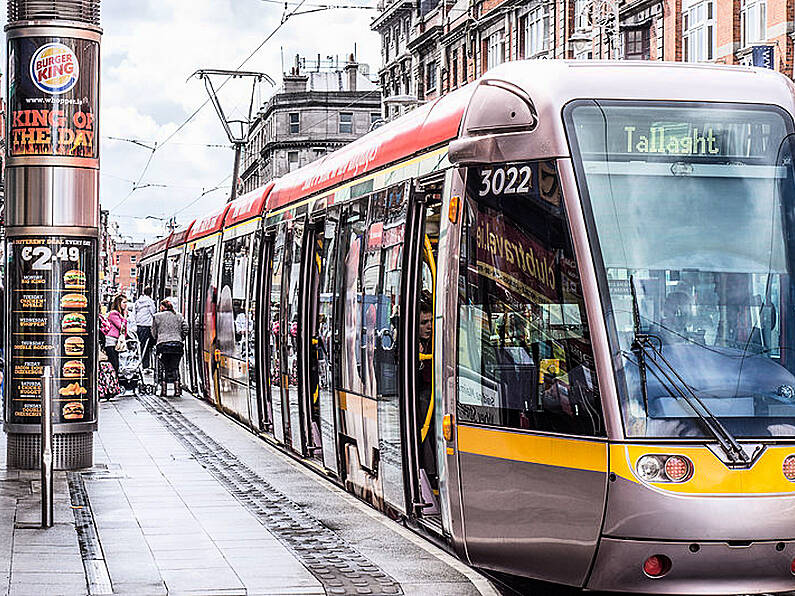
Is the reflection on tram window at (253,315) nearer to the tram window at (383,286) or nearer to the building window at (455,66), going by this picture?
the tram window at (383,286)

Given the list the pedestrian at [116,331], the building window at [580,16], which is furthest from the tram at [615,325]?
the building window at [580,16]

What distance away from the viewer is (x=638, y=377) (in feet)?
24.8

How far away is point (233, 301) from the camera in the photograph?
2048 cm

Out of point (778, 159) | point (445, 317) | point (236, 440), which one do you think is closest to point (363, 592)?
point (445, 317)

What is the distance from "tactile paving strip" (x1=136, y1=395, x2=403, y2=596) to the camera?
9.15 m

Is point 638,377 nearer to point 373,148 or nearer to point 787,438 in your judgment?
point 787,438

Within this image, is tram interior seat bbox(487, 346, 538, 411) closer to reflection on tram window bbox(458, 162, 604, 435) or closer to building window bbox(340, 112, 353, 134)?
reflection on tram window bbox(458, 162, 604, 435)

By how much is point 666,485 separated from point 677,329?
832mm

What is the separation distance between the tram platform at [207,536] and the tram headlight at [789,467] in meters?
2.15

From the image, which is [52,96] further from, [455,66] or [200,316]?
[455,66]

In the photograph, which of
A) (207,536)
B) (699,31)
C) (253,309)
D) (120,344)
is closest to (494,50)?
(699,31)

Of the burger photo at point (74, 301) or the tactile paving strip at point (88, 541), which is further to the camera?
the burger photo at point (74, 301)

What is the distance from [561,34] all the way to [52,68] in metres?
39.1

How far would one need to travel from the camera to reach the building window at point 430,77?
71.6 metres
